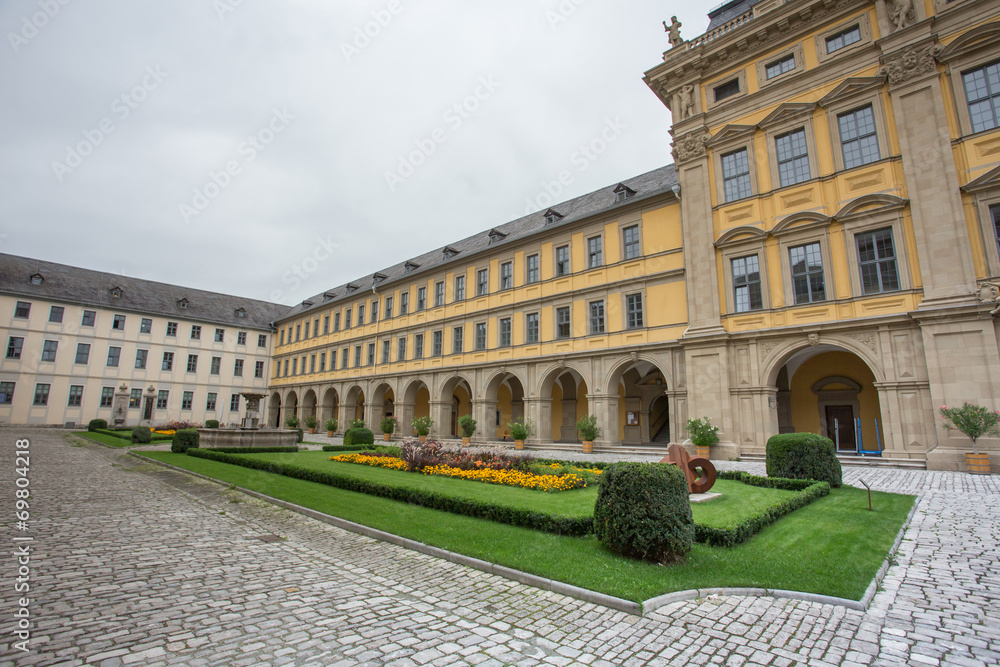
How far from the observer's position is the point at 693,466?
9719 millimetres

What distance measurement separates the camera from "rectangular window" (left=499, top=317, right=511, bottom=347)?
28844 mm

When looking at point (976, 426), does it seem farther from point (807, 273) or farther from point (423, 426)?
point (423, 426)

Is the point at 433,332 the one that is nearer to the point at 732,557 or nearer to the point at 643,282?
the point at 643,282

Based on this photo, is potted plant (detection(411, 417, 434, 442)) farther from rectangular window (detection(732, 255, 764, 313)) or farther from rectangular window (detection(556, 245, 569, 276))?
rectangular window (detection(732, 255, 764, 313))

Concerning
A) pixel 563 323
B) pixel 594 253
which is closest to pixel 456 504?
pixel 563 323

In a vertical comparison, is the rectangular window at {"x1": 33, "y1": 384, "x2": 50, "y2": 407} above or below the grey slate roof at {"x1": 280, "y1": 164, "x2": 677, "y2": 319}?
below

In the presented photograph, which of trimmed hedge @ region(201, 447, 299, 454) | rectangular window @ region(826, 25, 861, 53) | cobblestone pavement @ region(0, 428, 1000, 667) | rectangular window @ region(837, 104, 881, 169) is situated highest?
rectangular window @ region(826, 25, 861, 53)

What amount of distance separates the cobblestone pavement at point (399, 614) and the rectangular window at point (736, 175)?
15.4m

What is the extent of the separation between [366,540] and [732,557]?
5.21m

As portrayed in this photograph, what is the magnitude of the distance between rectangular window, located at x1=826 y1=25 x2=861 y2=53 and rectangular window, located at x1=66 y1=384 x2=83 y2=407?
190ft

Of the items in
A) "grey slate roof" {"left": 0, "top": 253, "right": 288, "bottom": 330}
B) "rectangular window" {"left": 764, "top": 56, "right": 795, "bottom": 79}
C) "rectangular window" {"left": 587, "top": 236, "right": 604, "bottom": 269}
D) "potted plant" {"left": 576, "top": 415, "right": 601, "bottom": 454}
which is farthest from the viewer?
"grey slate roof" {"left": 0, "top": 253, "right": 288, "bottom": 330}

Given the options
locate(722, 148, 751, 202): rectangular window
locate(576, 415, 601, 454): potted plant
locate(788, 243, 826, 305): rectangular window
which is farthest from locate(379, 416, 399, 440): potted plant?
locate(788, 243, 826, 305): rectangular window

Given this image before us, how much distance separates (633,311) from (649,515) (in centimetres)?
1831

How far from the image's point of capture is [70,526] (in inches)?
308
